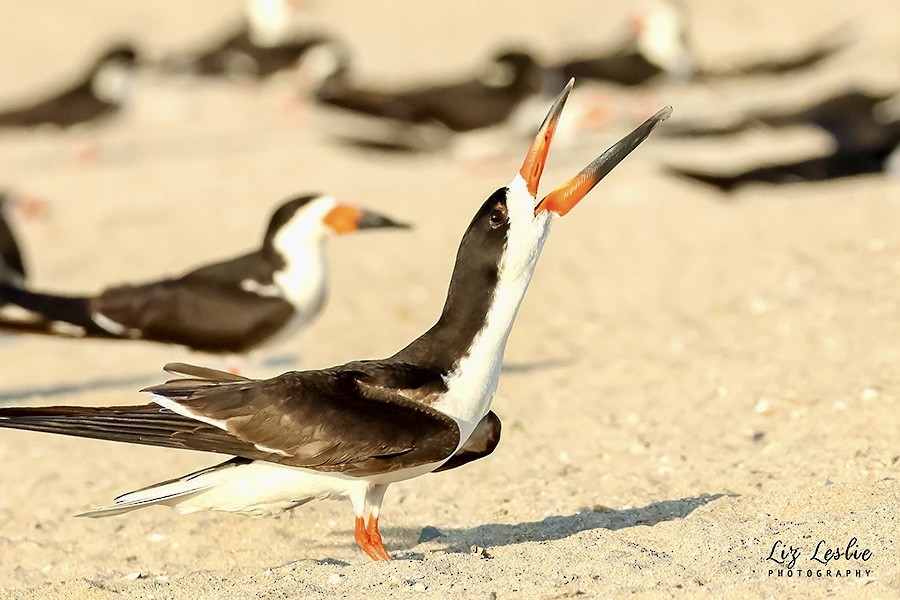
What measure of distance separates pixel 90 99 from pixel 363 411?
45.2 feet

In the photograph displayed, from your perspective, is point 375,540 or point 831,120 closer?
point 375,540

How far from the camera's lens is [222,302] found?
8.32 m

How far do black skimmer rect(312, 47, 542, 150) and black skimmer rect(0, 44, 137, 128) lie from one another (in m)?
2.95

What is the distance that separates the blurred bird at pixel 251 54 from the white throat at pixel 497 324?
53.2ft

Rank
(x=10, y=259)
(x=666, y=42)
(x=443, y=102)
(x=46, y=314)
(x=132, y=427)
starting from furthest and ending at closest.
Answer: (x=666, y=42), (x=443, y=102), (x=10, y=259), (x=46, y=314), (x=132, y=427)

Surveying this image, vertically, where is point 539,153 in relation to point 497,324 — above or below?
above

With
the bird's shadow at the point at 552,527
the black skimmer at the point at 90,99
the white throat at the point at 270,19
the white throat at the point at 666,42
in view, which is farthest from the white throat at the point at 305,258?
the white throat at the point at 270,19

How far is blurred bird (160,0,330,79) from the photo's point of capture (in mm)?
21109

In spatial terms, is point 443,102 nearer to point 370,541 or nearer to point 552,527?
point 552,527

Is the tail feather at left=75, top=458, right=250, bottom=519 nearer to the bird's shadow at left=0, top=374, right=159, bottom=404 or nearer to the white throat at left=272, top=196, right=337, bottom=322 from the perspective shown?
the white throat at left=272, top=196, right=337, bottom=322

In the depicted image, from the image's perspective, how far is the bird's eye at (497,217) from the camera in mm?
5089

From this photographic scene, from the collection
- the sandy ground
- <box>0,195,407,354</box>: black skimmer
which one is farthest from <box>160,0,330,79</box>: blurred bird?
<box>0,195,407,354</box>: black skimmer

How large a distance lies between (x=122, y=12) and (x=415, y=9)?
18.7 ft

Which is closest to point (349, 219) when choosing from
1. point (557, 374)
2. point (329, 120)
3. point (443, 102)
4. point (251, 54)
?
point (557, 374)
